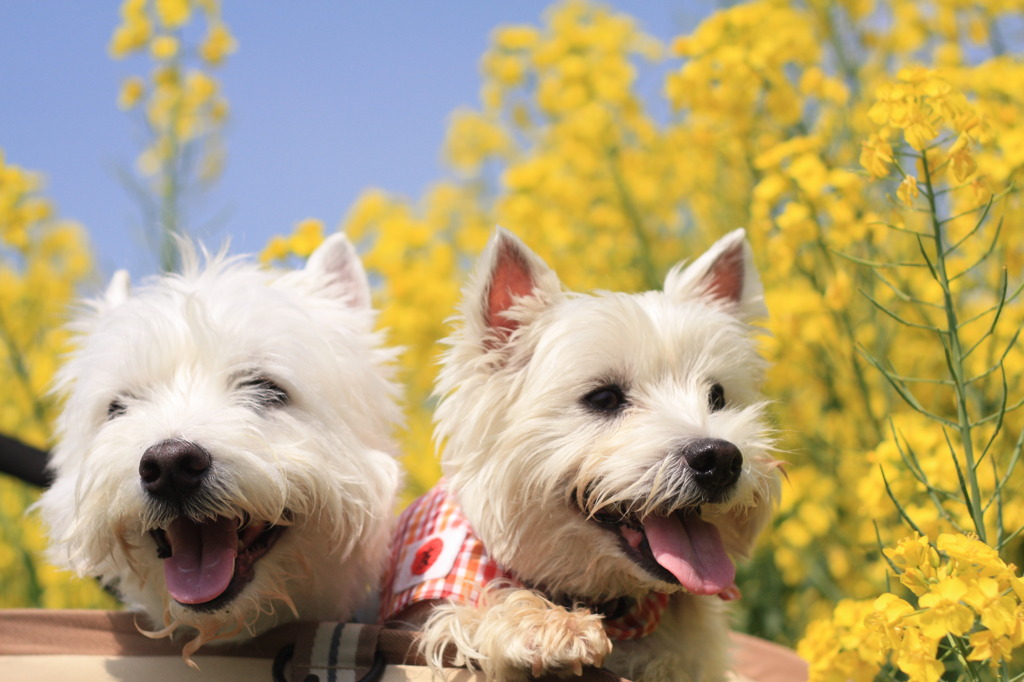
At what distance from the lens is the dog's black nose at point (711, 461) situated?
1653mm

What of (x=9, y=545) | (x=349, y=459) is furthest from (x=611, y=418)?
(x=9, y=545)

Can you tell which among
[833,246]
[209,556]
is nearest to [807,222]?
[833,246]

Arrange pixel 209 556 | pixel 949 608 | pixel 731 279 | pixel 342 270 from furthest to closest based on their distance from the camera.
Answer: pixel 342 270 → pixel 731 279 → pixel 209 556 → pixel 949 608

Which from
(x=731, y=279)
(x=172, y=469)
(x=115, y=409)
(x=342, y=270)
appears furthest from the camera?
(x=342, y=270)

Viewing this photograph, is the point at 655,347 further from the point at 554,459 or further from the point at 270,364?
the point at 270,364

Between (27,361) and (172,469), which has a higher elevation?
(172,469)

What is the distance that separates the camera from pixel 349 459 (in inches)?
72.8

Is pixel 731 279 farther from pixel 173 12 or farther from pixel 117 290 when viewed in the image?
pixel 173 12

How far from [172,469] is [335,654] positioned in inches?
18.2

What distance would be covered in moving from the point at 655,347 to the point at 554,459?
33cm

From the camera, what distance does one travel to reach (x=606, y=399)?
1.87 m

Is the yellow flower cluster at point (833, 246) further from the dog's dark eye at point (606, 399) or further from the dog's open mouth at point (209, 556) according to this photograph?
the dog's open mouth at point (209, 556)

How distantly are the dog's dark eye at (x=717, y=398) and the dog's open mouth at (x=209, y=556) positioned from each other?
3.26 feet

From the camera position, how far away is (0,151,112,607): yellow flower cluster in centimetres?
389
